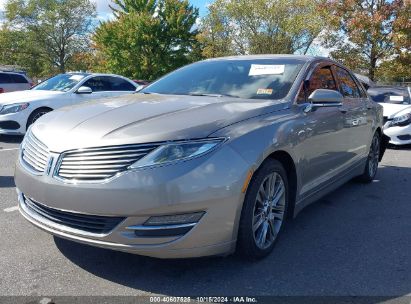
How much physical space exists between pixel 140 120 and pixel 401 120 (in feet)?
24.4

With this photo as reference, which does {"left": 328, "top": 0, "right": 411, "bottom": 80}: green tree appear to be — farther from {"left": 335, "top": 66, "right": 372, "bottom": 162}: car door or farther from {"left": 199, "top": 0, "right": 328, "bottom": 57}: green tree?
{"left": 335, "top": 66, "right": 372, "bottom": 162}: car door

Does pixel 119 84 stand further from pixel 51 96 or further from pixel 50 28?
pixel 50 28

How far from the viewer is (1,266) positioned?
318 centimetres

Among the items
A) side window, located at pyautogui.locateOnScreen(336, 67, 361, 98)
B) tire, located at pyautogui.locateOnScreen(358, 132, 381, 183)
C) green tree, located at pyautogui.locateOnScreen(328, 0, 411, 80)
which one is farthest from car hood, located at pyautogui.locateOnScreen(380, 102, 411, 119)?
green tree, located at pyautogui.locateOnScreen(328, 0, 411, 80)

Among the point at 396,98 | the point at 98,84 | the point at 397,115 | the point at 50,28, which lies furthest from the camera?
the point at 50,28

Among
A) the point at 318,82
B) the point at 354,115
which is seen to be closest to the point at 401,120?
the point at 354,115

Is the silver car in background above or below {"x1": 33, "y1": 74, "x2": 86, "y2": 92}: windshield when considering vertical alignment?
above

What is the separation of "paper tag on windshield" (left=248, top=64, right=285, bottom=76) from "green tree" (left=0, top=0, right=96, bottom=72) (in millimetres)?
47337

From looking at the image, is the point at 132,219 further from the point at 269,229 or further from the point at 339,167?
the point at 339,167

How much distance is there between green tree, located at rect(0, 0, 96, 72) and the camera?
1860 inches

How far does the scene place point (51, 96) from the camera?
9.58 metres

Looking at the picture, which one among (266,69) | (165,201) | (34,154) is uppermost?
(266,69)

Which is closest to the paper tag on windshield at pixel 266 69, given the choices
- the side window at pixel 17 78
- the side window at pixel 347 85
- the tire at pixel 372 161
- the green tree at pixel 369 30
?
the side window at pixel 347 85

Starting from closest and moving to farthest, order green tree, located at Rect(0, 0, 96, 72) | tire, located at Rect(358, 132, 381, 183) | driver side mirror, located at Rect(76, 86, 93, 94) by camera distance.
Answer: tire, located at Rect(358, 132, 381, 183) < driver side mirror, located at Rect(76, 86, 93, 94) < green tree, located at Rect(0, 0, 96, 72)
